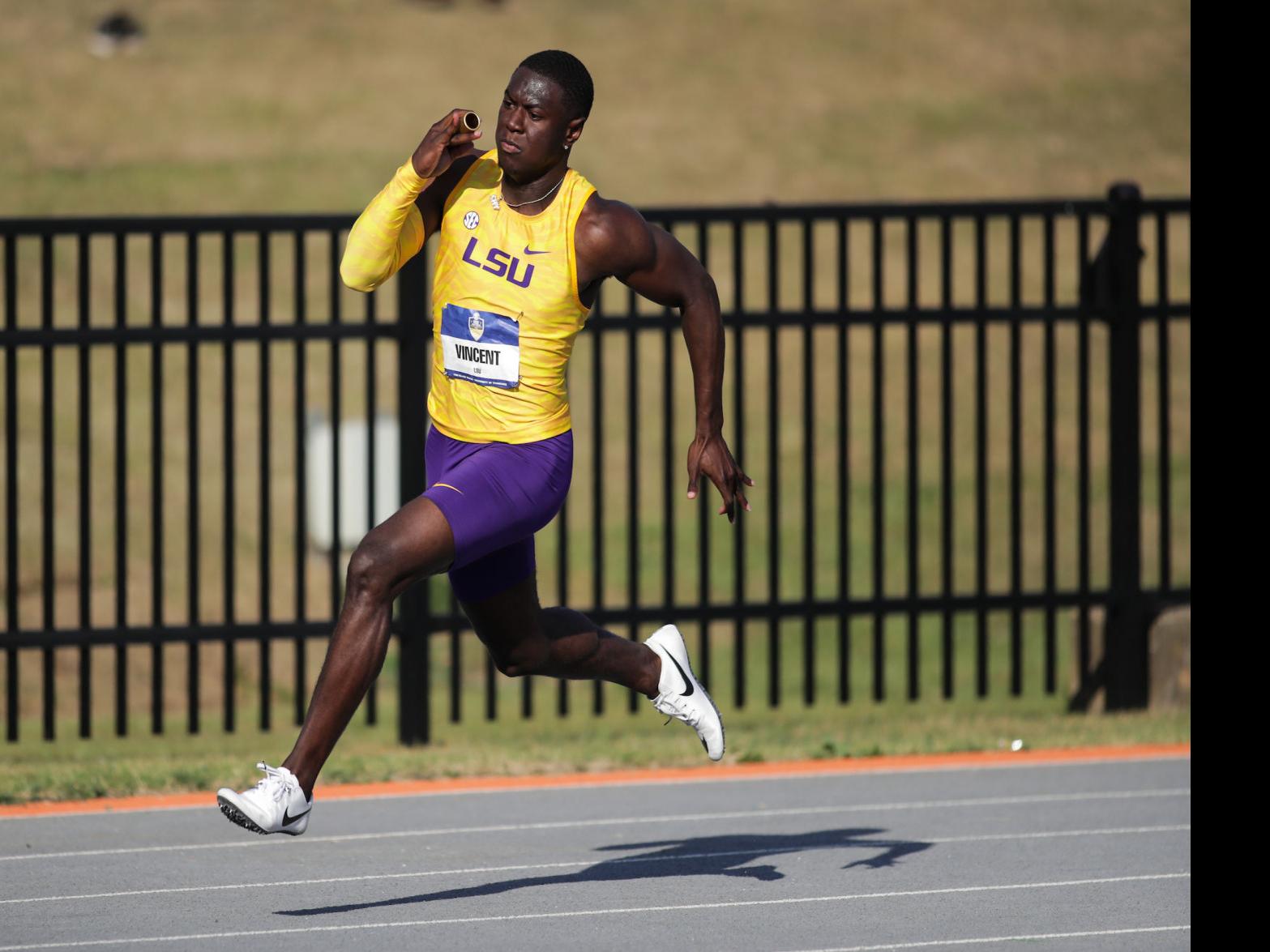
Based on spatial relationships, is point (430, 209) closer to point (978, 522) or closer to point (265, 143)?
point (978, 522)

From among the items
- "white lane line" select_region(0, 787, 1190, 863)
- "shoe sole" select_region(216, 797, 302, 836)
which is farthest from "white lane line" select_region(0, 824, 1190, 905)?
"shoe sole" select_region(216, 797, 302, 836)

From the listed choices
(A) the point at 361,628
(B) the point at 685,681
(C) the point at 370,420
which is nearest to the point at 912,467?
(C) the point at 370,420

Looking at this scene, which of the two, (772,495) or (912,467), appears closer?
(772,495)

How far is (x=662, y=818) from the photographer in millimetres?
7211

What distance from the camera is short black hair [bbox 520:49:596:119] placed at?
5543 mm

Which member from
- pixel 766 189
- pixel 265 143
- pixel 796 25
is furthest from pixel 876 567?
pixel 796 25

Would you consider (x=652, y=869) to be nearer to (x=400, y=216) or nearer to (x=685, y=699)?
(x=685, y=699)

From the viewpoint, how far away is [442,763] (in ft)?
27.1

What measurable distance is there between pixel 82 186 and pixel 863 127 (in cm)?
1149

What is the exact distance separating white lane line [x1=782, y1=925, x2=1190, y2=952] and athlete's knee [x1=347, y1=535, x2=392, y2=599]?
1.43m

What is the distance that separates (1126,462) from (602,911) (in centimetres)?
494

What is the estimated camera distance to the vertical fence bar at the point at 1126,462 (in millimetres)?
9594

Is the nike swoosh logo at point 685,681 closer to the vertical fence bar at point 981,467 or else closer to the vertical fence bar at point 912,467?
the vertical fence bar at point 912,467

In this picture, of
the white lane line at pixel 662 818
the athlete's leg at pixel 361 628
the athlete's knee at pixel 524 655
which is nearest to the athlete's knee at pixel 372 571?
the athlete's leg at pixel 361 628
